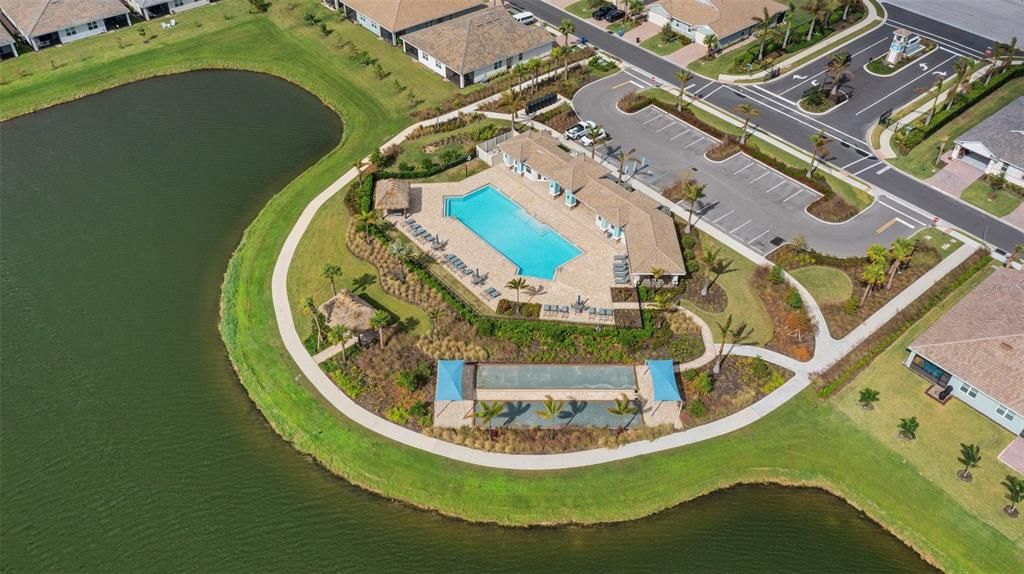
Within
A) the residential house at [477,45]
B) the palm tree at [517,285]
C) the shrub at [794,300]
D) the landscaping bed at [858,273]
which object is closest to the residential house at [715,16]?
the residential house at [477,45]

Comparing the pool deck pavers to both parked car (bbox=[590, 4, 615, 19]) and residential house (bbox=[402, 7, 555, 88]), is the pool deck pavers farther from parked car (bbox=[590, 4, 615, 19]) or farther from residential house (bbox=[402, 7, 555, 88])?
parked car (bbox=[590, 4, 615, 19])

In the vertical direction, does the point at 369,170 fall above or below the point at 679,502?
above

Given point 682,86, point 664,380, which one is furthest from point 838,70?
point 664,380

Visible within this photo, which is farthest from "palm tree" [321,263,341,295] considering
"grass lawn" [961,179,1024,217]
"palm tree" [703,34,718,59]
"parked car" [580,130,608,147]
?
"grass lawn" [961,179,1024,217]

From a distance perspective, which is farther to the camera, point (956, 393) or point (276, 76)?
point (276, 76)

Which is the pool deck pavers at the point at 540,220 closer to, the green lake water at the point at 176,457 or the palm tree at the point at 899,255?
the green lake water at the point at 176,457

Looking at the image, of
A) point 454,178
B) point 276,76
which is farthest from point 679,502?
point 276,76

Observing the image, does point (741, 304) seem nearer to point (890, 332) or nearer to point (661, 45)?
point (890, 332)

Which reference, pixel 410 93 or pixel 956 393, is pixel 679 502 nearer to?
pixel 956 393
